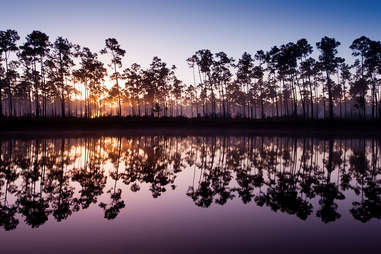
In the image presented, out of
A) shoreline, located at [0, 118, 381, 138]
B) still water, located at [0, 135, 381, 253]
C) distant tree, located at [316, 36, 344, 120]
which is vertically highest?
distant tree, located at [316, 36, 344, 120]

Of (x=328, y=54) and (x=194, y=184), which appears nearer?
(x=194, y=184)

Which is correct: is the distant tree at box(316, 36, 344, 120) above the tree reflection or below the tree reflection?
above

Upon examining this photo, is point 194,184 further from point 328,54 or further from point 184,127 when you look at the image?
point 328,54

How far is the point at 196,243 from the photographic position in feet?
16.0

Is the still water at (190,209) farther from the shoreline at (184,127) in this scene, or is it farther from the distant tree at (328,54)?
the distant tree at (328,54)

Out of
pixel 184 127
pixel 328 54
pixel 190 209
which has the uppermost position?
pixel 328 54

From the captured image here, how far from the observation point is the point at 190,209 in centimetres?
695

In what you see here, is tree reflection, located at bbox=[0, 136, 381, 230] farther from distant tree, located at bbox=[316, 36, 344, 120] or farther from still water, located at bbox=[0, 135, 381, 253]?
distant tree, located at bbox=[316, 36, 344, 120]

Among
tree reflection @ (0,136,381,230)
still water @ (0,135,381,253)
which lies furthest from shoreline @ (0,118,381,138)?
still water @ (0,135,381,253)

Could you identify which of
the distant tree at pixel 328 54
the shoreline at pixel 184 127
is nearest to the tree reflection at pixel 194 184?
the shoreline at pixel 184 127

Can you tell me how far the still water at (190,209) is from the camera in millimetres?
4887

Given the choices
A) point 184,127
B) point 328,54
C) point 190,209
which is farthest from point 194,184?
point 328,54

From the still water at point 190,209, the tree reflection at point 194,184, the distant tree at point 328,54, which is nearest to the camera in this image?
the still water at point 190,209

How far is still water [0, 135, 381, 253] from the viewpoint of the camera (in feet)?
16.0
